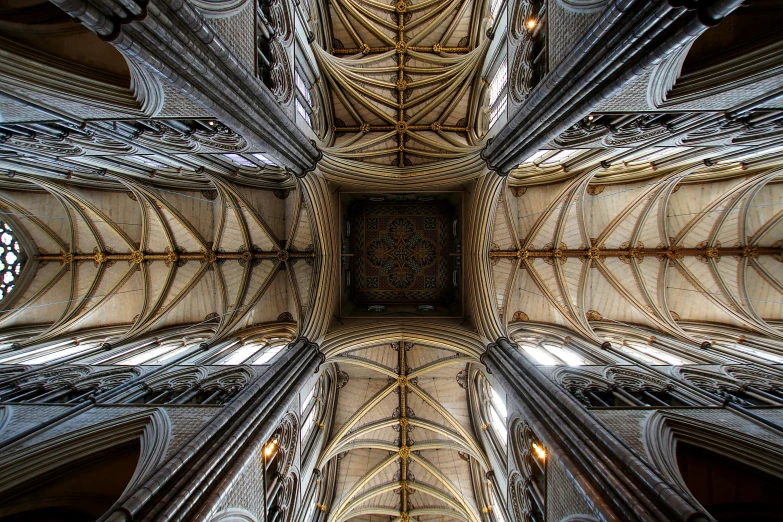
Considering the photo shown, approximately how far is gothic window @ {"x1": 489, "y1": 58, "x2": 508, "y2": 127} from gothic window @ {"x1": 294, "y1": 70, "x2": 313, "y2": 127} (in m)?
6.99

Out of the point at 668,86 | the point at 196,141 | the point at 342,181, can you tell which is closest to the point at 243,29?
the point at 196,141

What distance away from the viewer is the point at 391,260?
1670 cm

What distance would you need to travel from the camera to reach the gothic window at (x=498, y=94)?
12422mm

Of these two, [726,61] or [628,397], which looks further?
[628,397]

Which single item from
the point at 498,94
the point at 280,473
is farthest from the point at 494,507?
the point at 498,94

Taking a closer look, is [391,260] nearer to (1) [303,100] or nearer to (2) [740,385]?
(1) [303,100]

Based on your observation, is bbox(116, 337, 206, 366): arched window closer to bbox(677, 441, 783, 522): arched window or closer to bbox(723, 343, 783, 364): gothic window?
bbox(677, 441, 783, 522): arched window

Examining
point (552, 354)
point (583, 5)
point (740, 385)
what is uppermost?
point (583, 5)

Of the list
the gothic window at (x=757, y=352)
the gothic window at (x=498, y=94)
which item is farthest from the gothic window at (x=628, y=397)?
the gothic window at (x=498, y=94)

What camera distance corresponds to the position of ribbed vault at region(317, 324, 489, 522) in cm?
1420

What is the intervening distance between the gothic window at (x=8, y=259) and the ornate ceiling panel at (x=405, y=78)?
15.2 m

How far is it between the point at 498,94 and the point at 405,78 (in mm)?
4843

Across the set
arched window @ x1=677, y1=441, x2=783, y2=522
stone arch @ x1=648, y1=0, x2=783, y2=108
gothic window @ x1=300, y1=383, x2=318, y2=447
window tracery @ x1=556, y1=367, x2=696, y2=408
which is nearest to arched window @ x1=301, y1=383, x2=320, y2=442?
gothic window @ x1=300, y1=383, x2=318, y2=447

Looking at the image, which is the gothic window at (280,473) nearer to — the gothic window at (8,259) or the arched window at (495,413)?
the arched window at (495,413)
